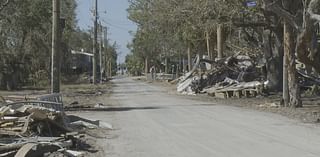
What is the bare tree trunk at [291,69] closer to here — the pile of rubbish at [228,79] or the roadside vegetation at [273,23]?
the roadside vegetation at [273,23]

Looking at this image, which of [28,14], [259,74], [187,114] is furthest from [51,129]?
[28,14]

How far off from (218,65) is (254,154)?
34.7 meters

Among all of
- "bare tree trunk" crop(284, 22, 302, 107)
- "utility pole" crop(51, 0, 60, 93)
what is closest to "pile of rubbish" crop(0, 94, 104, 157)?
"utility pole" crop(51, 0, 60, 93)

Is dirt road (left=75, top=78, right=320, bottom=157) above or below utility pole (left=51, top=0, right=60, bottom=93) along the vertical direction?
below

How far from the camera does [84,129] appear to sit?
59.2 feet

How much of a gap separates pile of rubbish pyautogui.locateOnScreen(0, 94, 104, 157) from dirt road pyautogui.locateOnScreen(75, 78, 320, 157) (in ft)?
3.28

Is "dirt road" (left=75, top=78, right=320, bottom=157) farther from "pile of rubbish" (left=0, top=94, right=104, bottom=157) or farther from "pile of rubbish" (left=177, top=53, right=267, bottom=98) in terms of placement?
"pile of rubbish" (left=177, top=53, right=267, bottom=98)

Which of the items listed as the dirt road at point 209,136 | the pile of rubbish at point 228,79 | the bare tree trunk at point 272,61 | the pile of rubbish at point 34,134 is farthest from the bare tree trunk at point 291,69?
the pile of rubbish at point 34,134

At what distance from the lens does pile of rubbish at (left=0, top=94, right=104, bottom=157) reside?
11.8 m

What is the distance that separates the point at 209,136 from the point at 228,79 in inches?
1061

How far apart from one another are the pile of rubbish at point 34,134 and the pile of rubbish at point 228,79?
2179 centimetres

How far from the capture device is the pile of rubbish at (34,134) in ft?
38.8

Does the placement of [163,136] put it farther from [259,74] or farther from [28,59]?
[28,59]

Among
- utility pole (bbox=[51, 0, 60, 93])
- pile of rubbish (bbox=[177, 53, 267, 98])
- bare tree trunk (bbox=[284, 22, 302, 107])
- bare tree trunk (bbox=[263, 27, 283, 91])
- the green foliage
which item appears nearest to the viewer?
utility pole (bbox=[51, 0, 60, 93])
